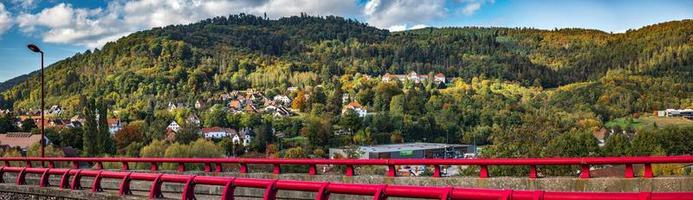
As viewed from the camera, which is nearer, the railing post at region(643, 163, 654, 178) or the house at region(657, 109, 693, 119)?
the railing post at region(643, 163, 654, 178)

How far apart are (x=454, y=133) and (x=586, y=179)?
15065 cm

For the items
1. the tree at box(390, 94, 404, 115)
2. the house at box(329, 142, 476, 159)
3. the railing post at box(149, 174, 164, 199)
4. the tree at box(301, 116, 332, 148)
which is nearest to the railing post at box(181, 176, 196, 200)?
the railing post at box(149, 174, 164, 199)

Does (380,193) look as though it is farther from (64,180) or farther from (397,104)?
(397,104)

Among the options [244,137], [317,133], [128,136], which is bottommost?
[244,137]

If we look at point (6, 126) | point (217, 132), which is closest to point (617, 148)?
point (6, 126)

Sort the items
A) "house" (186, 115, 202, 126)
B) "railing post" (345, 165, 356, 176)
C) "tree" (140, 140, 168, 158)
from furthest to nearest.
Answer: "house" (186, 115, 202, 126), "tree" (140, 140, 168, 158), "railing post" (345, 165, 356, 176)

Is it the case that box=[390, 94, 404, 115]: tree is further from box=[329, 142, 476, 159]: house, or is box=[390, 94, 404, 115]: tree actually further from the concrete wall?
the concrete wall

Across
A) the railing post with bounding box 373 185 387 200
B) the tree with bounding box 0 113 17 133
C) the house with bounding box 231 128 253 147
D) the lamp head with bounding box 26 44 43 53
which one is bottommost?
the house with bounding box 231 128 253 147

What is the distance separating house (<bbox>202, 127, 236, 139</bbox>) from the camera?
14462 centimetres

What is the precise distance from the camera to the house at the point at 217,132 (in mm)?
144625

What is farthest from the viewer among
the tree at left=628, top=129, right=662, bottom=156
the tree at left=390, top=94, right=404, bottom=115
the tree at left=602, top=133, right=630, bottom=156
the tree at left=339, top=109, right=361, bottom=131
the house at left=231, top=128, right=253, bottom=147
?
the tree at left=390, top=94, right=404, bottom=115

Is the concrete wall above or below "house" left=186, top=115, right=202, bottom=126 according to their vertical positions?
below

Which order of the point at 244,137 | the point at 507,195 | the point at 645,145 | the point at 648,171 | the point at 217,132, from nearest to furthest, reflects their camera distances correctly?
the point at 507,195 → the point at 648,171 → the point at 645,145 → the point at 244,137 → the point at 217,132

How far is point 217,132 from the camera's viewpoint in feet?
489
